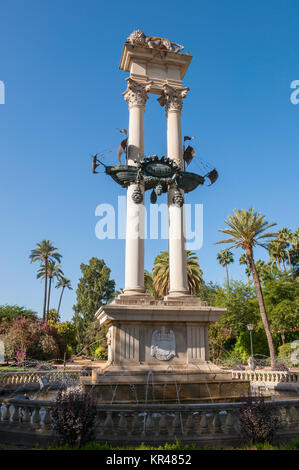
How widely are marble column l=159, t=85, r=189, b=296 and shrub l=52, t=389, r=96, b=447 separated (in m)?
7.37

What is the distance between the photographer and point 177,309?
12.6m

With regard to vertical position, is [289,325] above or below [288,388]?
above

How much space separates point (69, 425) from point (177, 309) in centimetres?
642

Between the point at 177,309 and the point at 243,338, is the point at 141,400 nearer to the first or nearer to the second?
the point at 177,309

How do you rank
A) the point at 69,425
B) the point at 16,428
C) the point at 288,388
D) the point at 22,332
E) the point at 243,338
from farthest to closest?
1. the point at 243,338
2. the point at 22,332
3. the point at 288,388
4. the point at 16,428
5. the point at 69,425

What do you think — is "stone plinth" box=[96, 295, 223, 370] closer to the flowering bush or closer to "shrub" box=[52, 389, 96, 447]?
"shrub" box=[52, 389, 96, 447]

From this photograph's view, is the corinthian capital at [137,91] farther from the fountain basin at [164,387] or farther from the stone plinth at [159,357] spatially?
the fountain basin at [164,387]

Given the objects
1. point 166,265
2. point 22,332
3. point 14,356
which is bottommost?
point 14,356

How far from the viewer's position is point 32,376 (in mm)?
17875

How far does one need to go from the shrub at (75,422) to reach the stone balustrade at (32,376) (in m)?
9.88

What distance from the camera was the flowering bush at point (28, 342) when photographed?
3903 centimetres

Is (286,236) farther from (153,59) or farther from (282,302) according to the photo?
(153,59)

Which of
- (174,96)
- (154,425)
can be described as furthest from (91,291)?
(154,425)

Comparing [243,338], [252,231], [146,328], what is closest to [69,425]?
[146,328]
